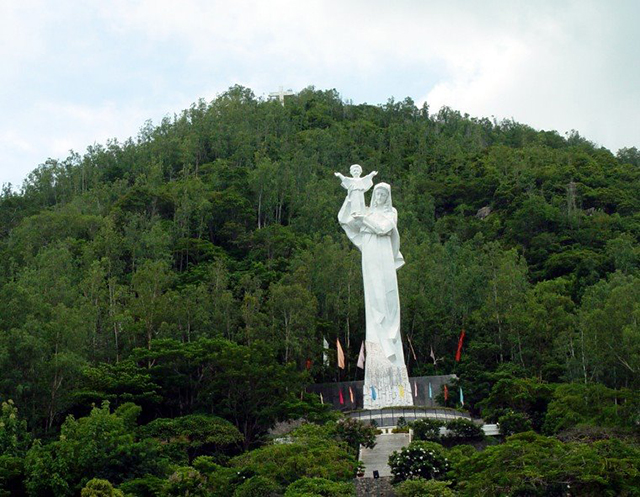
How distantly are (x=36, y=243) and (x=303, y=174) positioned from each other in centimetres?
1450

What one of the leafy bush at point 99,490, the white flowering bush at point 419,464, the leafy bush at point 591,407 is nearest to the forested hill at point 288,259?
the leafy bush at point 591,407

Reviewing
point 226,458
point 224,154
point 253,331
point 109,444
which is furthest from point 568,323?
point 224,154

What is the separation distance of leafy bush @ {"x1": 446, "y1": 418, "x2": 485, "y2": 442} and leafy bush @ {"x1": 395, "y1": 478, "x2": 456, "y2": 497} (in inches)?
211

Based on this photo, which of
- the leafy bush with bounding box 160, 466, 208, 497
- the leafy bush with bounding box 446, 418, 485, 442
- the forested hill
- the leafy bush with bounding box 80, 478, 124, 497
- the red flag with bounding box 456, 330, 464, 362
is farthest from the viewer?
the red flag with bounding box 456, 330, 464, 362

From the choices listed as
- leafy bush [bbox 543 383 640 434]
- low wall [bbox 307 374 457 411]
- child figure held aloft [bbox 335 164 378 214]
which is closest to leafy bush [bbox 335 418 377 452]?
leafy bush [bbox 543 383 640 434]

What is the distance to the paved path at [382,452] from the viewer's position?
23719mm

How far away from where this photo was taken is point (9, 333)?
26.7 metres

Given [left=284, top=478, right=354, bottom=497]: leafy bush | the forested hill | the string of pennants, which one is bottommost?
[left=284, top=478, right=354, bottom=497]: leafy bush

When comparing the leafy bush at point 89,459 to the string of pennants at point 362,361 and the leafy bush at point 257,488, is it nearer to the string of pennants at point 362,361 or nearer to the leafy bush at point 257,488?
the leafy bush at point 257,488

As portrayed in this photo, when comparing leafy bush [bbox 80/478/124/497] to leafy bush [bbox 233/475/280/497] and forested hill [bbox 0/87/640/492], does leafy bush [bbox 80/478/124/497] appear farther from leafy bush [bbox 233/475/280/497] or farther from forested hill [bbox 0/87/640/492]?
forested hill [bbox 0/87/640/492]

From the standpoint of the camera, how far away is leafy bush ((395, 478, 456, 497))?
65.9 feet

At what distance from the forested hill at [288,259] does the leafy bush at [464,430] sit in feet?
12.7

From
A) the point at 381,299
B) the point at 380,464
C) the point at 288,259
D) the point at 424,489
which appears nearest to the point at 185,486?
the point at 424,489

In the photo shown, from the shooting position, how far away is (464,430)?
25.9m
